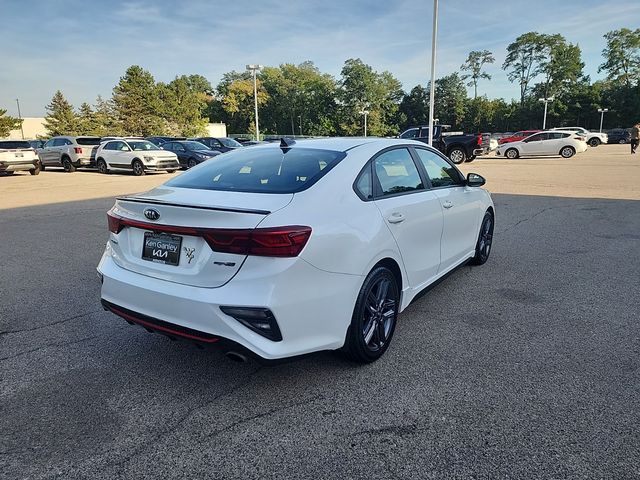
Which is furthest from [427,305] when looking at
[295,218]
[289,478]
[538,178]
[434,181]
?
[538,178]

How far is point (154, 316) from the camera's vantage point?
2.80 meters

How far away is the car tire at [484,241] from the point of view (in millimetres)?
5469

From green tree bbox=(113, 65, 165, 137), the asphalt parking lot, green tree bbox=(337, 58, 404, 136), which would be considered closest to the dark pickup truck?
the asphalt parking lot

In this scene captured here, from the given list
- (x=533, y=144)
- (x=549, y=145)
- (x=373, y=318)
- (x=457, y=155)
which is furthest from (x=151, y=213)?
(x=549, y=145)

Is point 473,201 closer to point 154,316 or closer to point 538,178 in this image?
point 154,316

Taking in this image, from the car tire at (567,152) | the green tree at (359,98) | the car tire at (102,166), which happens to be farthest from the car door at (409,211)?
the green tree at (359,98)

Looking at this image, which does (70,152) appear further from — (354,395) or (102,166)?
(354,395)

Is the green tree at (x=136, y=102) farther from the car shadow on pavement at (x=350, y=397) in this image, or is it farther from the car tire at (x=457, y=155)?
the car shadow on pavement at (x=350, y=397)

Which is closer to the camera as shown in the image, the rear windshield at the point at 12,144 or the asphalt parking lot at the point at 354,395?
the asphalt parking lot at the point at 354,395

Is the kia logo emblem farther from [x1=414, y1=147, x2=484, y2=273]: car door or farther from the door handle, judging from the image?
[x1=414, y1=147, x2=484, y2=273]: car door

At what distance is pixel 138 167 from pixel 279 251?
64.5 ft

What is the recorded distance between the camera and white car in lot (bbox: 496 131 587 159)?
2848 cm

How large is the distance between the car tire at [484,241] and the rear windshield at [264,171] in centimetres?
281

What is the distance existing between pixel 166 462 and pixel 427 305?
282 centimetres
